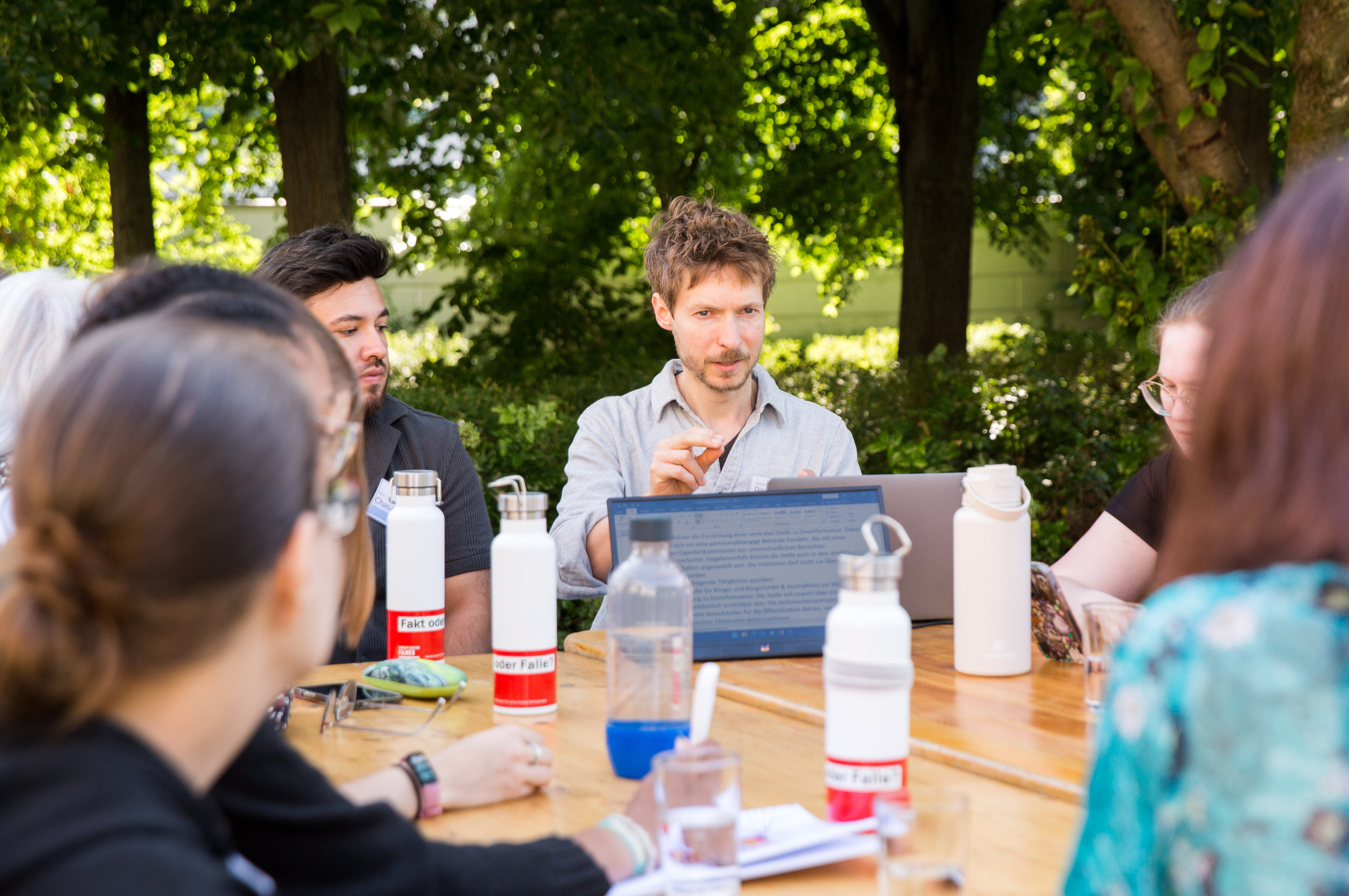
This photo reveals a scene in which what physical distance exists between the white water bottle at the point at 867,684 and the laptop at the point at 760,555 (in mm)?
841

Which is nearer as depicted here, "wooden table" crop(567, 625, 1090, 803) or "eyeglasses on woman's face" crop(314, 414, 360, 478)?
"eyeglasses on woman's face" crop(314, 414, 360, 478)

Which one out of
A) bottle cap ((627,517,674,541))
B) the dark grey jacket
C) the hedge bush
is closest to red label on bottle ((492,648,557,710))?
bottle cap ((627,517,674,541))

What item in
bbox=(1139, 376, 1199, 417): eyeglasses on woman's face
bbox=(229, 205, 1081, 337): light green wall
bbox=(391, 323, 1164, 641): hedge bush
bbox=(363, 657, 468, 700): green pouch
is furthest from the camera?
bbox=(229, 205, 1081, 337): light green wall

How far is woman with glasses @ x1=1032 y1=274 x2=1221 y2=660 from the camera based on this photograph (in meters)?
2.58

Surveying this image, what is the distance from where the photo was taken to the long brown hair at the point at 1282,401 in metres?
0.90

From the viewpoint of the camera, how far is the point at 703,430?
2.57 m

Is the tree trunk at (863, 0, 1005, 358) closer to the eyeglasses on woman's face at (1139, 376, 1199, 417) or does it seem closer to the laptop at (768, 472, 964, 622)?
the eyeglasses on woman's face at (1139, 376, 1199, 417)

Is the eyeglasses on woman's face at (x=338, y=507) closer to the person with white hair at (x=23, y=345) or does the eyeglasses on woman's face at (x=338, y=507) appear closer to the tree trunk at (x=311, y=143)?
the person with white hair at (x=23, y=345)

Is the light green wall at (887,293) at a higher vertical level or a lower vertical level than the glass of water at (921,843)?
higher

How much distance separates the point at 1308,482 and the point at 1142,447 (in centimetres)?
479

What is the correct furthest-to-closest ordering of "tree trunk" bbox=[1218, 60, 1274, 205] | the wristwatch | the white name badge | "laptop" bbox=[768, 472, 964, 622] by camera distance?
"tree trunk" bbox=[1218, 60, 1274, 205]
the white name badge
"laptop" bbox=[768, 472, 964, 622]
the wristwatch

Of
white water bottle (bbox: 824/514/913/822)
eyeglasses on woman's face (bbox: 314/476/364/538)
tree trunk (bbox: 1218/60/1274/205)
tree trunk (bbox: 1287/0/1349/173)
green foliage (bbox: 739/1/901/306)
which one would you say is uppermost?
green foliage (bbox: 739/1/901/306)

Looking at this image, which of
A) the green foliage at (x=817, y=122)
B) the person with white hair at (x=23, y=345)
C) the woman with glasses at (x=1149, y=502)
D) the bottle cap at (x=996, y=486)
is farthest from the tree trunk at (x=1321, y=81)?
the green foliage at (x=817, y=122)

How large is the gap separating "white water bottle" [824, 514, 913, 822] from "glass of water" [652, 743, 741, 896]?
162 millimetres
